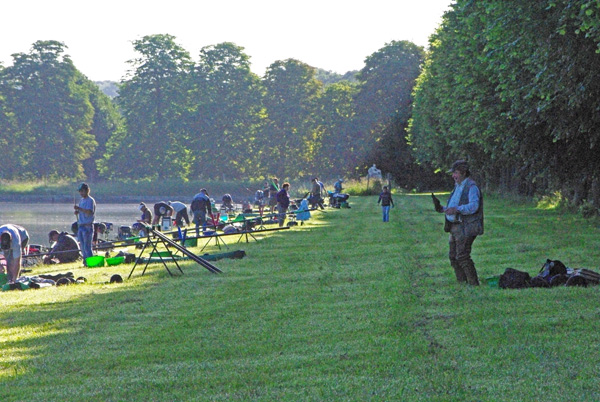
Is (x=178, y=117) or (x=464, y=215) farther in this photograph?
(x=178, y=117)

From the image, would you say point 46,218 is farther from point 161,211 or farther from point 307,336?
point 307,336

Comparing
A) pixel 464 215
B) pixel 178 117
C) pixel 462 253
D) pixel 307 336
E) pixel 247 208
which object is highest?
pixel 178 117

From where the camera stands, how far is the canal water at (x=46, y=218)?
4804cm

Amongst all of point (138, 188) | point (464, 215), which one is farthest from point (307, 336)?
point (138, 188)

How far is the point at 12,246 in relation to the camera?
1738 cm

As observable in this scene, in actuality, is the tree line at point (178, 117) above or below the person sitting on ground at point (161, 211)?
above

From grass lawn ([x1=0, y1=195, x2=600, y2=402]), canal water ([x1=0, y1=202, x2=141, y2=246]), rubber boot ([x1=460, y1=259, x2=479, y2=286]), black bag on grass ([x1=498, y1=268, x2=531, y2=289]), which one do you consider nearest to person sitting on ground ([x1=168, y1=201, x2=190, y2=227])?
canal water ([x1=0, y1=202, x2=141, y2=246])

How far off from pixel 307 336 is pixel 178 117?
92.7 meters

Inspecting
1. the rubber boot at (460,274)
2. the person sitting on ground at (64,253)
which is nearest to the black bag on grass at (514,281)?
the rubber boot at (460,274)

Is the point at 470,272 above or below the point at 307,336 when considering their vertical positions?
above

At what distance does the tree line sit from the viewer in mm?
100062

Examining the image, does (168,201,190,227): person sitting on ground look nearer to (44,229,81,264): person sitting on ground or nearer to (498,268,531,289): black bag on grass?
(44,229,81,264): person sitting on ground

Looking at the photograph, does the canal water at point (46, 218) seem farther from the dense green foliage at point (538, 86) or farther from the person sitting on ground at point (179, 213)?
the dense green foliage at point (538, 86)

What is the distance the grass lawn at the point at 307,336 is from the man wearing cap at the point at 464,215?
511 millimetres
